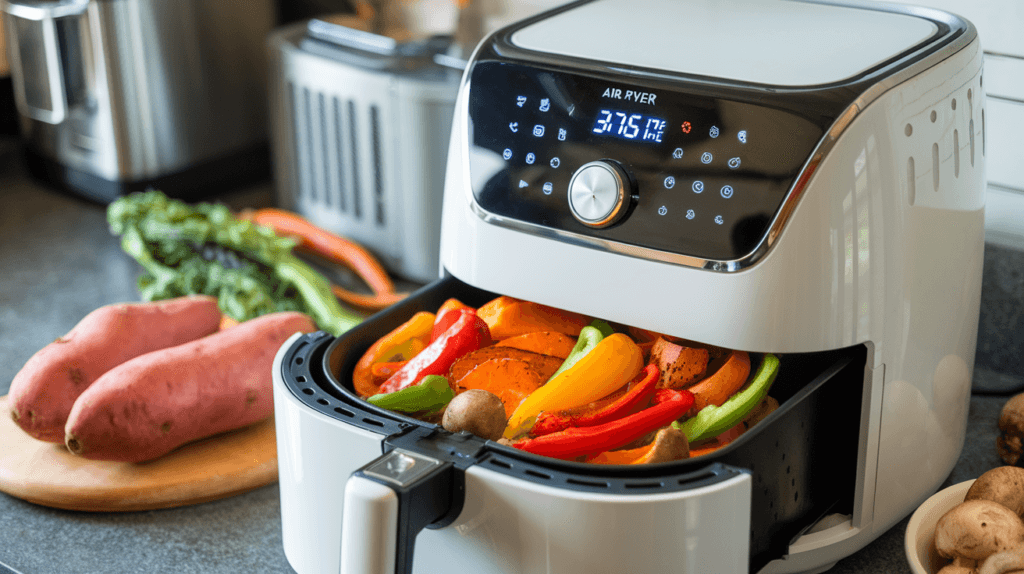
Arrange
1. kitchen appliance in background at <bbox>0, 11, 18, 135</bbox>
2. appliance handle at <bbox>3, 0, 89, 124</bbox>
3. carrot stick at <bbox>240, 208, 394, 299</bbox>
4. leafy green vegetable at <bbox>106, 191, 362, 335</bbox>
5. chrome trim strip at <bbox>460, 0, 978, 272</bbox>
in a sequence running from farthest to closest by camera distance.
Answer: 1. kitchen appliance in background at <bbox>0, 11, 18, 135</bbox>
2. appliance handle at <bbox>3, 0, 89, 124</bbox>
3. carrot stick at <bbox>240, 208, 394, 299</bbox>
4. leafy green vegetable at <bbox>106, 191, 362, 335</bbox>
5. chrome trim strip at <bbox>460, 0, 978, 272</bbox>

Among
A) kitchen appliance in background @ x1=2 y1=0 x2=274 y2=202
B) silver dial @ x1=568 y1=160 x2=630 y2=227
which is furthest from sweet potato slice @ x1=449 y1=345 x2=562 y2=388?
kitchen appliance in background @ x1=2 y1=0 x2=274 y2=202

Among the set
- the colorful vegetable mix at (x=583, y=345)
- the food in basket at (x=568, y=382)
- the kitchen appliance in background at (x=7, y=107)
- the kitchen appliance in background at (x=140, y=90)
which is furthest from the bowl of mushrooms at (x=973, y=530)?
the kitchen appliance in background at (x=7, y=107)

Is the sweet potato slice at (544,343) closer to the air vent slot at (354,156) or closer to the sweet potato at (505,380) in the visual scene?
the sweet potato at (505,380)

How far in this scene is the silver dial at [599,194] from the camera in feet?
2.09

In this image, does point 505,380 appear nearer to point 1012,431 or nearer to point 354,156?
point 1012,431

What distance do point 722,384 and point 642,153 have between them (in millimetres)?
160

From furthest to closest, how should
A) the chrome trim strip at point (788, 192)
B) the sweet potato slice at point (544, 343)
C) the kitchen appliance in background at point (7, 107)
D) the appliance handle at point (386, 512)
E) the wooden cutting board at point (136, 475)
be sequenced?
the kitchen appliance in background at point (7, 107) → the wooden cutting board at point (136, 475) → the sweet potato slice at point (544, 343) → the chrome trim strip at point (788, 192) → the appliance handle at point (386, 512)

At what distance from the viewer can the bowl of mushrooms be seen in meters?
0.61

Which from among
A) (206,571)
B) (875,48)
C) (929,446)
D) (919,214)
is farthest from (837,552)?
(206,571)

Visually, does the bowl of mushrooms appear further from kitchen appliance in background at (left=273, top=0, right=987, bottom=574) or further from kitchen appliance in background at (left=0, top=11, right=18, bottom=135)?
kitchen appliance in background at (left=0, top=11, right=18, bottom=135)

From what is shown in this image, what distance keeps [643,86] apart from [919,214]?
7.7 inches

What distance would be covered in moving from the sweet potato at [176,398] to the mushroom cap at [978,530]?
564mm

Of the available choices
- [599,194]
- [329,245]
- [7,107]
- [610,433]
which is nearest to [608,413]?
[610,433]

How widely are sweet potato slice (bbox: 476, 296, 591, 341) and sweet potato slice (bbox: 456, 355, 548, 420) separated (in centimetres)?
4
